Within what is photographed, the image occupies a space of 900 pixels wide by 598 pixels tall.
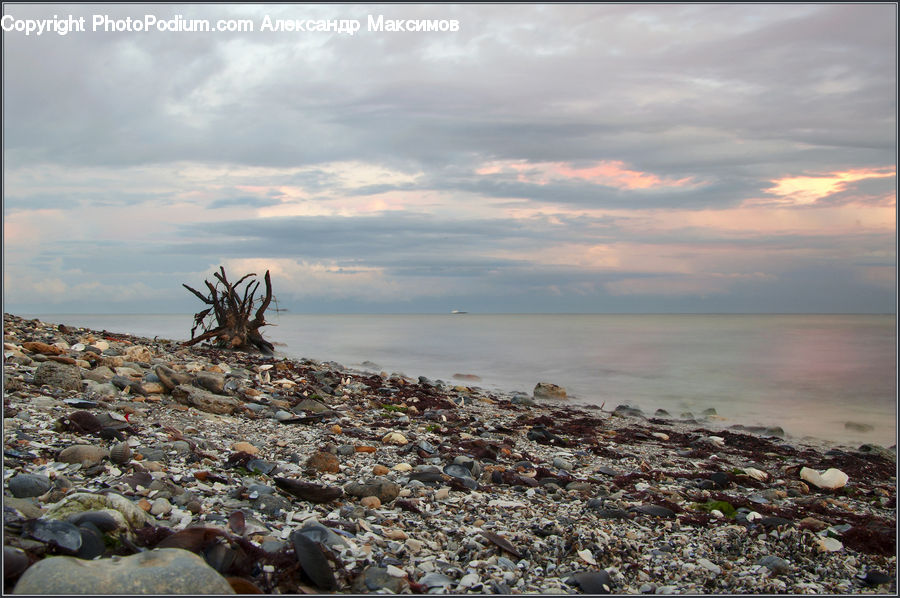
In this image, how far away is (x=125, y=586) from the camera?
97.3 inches

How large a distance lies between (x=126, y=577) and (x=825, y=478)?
777 centimetres

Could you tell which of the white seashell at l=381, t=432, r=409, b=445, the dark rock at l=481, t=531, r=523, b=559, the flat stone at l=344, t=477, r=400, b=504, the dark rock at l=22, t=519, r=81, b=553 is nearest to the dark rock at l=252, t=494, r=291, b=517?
the flat stone at l=344, t=477, r=400, b=504

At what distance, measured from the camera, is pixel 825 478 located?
712 centimetres

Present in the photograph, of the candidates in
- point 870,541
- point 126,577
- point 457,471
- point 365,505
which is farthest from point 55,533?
point 870,541

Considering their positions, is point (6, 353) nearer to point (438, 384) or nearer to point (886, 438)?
point (438, 384)

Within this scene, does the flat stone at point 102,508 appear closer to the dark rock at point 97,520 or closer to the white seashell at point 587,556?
the dark rock at point 97,520

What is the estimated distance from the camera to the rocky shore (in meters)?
3.15

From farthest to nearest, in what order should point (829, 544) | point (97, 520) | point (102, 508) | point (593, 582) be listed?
1. point (829, 544)
2. point (593, 582)
3. point (102, 508)
4. point (97, 520)

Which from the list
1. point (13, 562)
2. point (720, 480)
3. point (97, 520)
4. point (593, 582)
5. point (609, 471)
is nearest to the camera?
point (13, 562)

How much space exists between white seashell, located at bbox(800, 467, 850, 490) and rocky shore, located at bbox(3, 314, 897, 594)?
0.02 metres

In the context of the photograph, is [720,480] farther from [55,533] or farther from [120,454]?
[55,533]

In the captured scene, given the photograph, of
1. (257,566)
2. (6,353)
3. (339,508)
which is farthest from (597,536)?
(6,353)

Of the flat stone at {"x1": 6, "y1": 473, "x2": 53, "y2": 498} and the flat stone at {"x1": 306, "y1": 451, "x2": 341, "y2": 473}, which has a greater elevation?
the flat stone at {"x1": 6, "y1": 473, "x2": 53, "y2": 498}

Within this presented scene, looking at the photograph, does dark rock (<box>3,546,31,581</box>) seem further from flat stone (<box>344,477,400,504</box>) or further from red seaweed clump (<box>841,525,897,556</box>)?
red seaweed clump (<box>841,525,897,556</box>)
